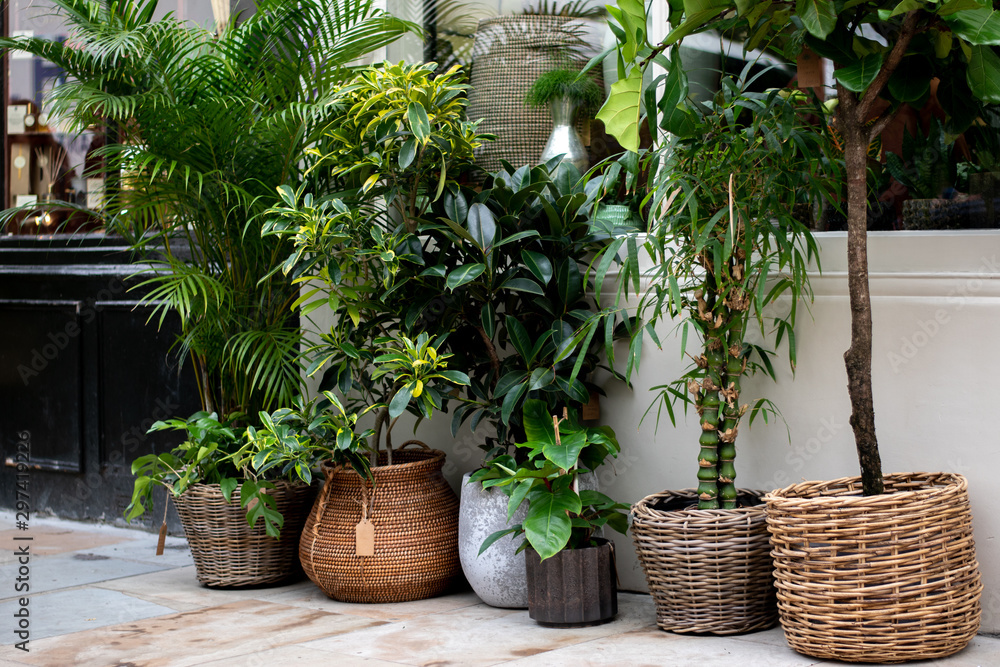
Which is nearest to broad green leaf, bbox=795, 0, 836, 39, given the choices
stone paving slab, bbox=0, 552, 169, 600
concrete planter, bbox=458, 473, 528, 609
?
concrete planter, bbox=458, 473, 528, 609

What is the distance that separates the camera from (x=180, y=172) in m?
3.58

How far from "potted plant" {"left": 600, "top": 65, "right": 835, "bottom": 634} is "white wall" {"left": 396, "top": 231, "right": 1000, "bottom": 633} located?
0.16 meters

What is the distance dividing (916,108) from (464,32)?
6.30 ft

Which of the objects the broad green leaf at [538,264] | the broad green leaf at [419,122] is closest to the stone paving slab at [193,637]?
the broad green leaf at [538,264]

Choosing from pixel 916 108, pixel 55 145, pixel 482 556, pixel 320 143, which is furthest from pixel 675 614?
pixel 55 145

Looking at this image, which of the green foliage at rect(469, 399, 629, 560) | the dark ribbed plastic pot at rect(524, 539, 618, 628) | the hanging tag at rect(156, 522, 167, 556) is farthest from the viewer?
the hanging tag at rect(156, 522, 167, 556)

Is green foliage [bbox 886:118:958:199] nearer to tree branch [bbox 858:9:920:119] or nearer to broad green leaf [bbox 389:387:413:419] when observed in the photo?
tree branch [bbox 858:9:920:119]

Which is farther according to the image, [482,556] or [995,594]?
[482,556]

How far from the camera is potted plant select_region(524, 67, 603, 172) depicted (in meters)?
3.80

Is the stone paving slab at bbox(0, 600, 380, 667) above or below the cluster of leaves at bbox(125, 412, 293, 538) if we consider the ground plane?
below

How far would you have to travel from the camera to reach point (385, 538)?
335 centimetres

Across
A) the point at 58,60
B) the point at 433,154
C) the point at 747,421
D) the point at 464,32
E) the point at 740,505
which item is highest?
the point at 464,32

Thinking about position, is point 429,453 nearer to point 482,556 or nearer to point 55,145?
point 482,556

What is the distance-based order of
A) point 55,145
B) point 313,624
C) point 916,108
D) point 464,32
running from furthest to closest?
point 55,145 < point 464,32 < point 313,624 < point 916,108
